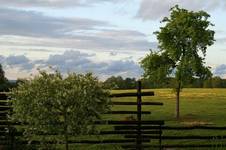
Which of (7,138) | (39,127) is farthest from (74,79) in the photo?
(7,138)

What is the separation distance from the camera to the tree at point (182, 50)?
146ft

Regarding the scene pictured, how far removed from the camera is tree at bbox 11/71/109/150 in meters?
18.0

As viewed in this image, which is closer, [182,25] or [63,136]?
[63,136]

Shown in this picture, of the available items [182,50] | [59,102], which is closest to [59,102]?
[59,102]

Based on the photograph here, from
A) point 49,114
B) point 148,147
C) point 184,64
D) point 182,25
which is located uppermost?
point 182,25

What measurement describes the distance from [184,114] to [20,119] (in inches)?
1126

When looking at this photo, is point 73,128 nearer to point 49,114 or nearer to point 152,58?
point 49,114

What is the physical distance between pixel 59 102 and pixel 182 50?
28452 millimetres

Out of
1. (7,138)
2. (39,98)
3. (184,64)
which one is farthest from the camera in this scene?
(184,64)

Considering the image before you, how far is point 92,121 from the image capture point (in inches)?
734

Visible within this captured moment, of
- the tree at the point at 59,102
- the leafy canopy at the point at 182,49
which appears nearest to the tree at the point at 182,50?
the leafy canopy at the point at 182,49

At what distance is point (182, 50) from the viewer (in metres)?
45.4

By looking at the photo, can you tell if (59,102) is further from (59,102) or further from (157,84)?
(157,84)

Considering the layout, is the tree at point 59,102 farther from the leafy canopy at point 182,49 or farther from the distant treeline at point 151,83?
the leafy canopy at point 182,49
